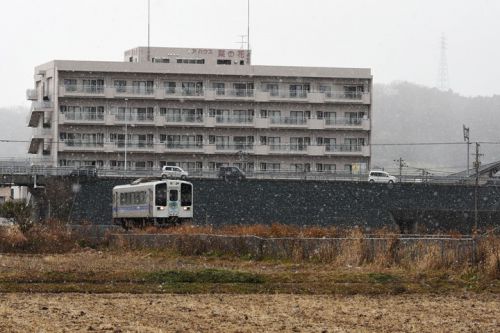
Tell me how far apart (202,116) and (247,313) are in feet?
206

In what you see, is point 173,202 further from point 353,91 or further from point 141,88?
point 353,91

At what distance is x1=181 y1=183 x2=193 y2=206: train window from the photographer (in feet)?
159

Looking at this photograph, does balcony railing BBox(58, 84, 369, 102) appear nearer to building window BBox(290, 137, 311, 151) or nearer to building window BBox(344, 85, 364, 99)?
building window BBox(344, 85, 364, 99)

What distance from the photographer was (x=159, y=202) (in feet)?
155

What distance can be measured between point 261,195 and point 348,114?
22175 millimetres

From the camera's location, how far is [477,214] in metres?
57.0

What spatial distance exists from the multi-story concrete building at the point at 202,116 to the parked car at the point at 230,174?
1212 centimetres

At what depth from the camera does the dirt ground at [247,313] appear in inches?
500

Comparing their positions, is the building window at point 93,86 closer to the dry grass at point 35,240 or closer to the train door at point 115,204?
the train door at point 115,204

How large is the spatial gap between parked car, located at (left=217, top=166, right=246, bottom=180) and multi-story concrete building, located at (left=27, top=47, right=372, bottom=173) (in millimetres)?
12117

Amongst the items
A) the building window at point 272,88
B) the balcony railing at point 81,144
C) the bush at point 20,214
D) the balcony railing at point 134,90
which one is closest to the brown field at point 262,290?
the bush at point 20,214

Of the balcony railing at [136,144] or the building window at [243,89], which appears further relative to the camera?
the building window at [243,89]

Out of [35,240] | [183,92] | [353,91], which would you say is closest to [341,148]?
[353,91]

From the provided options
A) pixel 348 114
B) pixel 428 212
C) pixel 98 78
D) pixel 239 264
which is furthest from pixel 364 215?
pixel 239 264
